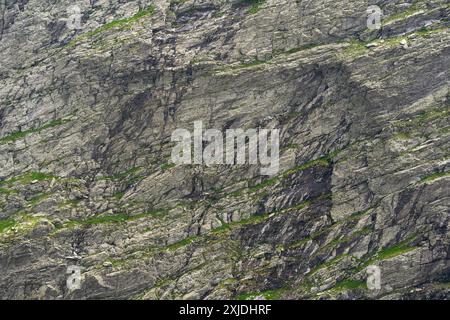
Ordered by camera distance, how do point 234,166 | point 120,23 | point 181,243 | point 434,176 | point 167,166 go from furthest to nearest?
point 120,23 → point 167,166 → point 234,166 → point 181,243 → point 434,176

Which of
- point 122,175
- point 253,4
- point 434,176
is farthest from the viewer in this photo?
point 253,4

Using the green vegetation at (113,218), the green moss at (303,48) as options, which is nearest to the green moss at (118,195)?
the green vegetation at (113,218)

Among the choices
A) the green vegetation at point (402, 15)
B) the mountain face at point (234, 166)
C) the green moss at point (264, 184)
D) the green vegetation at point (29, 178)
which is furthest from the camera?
the green vegetation at point (402, 15)

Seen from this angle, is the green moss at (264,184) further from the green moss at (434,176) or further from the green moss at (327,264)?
the green moss at (434,176)

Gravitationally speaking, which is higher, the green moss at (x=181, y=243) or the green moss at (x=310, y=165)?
the green moss at (x=310, y=165)

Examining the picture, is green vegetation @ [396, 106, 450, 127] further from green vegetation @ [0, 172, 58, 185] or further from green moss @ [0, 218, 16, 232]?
green moss @ [0, 218, 16, 232]

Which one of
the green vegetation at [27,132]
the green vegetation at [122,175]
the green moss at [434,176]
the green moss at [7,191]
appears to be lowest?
the green moss at [434,176]

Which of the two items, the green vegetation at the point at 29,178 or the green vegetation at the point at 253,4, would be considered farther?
the green vegetation at the point at 253,4

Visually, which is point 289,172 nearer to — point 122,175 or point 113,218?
point 122,175

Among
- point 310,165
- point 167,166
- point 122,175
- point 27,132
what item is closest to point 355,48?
A: point 310,165
